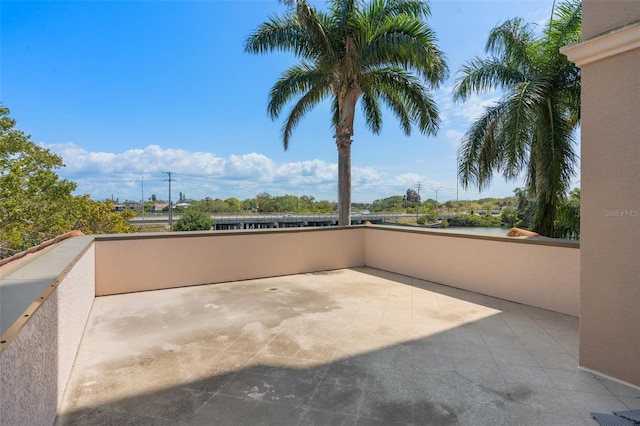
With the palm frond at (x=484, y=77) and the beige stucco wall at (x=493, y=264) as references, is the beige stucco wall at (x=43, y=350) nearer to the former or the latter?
the beige stucco wall at (x=493, y=264)

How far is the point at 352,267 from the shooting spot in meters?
7.60

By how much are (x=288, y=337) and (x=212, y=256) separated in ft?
10.0

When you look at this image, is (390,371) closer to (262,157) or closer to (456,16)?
(456,16)

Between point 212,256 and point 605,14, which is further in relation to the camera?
point 212,256

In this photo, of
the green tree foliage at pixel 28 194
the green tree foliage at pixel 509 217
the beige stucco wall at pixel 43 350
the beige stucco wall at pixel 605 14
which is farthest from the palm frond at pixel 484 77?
the green tree foliage at pixel 28 194

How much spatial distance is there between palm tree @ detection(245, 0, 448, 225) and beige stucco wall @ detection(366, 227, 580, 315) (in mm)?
2154

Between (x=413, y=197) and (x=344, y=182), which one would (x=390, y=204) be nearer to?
(x=413, y=197)

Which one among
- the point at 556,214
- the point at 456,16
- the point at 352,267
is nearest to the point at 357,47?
the point at 456,16

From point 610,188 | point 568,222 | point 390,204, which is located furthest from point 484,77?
point 390,204

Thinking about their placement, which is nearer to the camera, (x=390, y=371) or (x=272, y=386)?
(x=272, y=386)

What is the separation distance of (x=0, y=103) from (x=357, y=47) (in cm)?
2035

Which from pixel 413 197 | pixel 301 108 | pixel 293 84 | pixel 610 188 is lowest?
pixel 610 188

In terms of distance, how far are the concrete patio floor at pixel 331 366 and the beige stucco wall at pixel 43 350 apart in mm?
263

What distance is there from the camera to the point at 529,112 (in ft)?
19.0
